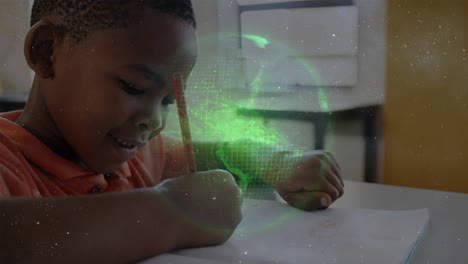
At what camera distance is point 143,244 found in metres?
0.26

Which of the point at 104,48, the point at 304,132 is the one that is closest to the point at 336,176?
the point at 304,132

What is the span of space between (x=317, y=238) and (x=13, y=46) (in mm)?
217

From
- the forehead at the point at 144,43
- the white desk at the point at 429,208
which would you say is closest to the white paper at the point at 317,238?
the white desk at the point at 429,208

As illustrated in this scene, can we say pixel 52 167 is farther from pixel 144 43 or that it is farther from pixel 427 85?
pixel 427 85

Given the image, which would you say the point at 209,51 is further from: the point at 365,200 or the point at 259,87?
the point at 365,200

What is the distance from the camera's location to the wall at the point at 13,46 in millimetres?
272

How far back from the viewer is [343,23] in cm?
26

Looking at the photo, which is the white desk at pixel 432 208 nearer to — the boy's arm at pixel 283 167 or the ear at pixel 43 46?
the boy's arm at pixel 283 167

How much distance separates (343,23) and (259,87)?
0.06 m

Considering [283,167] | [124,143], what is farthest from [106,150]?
[283,167]

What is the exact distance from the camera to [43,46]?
25 cm

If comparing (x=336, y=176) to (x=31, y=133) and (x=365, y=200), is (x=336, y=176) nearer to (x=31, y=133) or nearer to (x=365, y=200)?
(x=365, y=200)

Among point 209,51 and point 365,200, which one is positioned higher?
point 209,51

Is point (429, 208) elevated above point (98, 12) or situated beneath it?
situated beneath
